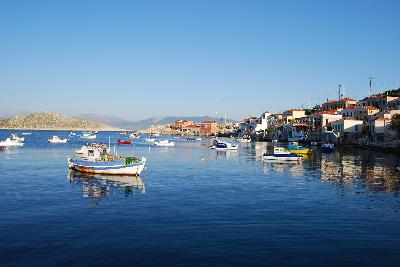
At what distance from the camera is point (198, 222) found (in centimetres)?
2622

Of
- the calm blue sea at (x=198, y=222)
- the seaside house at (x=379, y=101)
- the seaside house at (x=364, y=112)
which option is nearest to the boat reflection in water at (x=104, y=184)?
the calm blue sea at (x=198, y=222)

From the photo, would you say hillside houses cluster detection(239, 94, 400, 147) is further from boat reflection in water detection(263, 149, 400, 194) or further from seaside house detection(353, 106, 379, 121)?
boat reflection in water detection(263, 149, 400, 194)

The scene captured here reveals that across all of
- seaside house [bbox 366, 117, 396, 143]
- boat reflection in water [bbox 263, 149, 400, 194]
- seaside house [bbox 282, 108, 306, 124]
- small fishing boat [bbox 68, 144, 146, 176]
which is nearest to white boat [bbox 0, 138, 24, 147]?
small fishing boat [bbox 68, 144, 146, 176]

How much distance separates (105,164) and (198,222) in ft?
89.0

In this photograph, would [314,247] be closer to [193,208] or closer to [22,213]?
[193,208]

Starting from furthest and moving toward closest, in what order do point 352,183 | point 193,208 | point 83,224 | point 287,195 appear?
point 352,183 < point 287,195 < point 193,208 < point 83,224

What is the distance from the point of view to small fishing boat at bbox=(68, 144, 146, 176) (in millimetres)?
50094

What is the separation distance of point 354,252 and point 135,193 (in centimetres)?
2198

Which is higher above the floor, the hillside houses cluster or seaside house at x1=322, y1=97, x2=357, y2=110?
seaside house at x1=322, y1=97, x2=357, y2=110

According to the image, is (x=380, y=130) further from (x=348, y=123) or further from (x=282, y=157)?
(x=282, y=157)

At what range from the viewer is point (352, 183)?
45.4 metres

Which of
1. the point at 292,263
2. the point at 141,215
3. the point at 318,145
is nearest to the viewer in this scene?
the point at 292,263

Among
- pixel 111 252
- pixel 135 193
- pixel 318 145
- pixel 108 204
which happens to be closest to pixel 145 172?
pixel 135 193

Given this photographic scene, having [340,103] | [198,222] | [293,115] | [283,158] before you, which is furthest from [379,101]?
[198,222]
